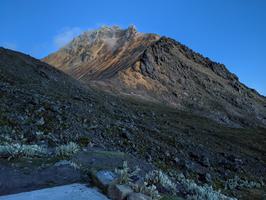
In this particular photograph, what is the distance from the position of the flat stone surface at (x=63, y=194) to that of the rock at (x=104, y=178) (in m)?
0.21

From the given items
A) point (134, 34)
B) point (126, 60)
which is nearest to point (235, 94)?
point (126, 60)

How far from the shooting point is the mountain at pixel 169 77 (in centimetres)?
7556

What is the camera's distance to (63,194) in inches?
369

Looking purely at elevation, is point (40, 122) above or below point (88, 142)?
above

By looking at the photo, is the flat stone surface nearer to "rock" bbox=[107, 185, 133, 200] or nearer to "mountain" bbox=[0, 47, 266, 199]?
"rock" bbox=[107, 185, 133, 200]

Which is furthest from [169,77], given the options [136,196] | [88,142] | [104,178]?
[136,196]

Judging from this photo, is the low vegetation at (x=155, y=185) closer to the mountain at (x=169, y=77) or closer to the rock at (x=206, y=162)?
the rock at (x=206, y=162)

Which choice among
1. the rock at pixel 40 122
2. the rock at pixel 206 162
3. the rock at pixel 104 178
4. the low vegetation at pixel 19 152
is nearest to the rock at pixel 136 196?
the rock at pixel 104 178

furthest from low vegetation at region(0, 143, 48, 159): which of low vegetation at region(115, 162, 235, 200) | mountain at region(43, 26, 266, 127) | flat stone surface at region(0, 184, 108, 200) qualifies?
mountain at region(43, 26, 266, 127)

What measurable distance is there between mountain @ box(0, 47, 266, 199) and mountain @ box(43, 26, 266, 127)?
16071 millimetres

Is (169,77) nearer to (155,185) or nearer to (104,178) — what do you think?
(155,185)

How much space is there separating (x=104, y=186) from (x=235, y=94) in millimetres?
84716

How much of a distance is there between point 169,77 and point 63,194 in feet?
253

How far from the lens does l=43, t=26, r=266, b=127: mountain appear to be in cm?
7556
